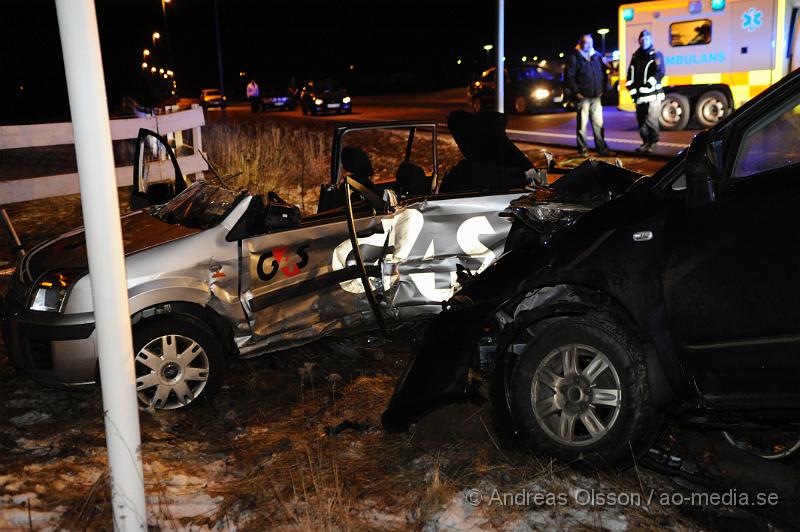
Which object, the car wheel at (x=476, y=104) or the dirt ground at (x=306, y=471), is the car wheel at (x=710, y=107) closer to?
the car wheel at (x=476, y=104)

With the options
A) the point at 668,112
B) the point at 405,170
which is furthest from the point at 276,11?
the point at 405,170

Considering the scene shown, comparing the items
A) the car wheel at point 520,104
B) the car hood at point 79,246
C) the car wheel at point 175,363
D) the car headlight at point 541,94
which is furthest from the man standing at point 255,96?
the car wheel at point 175,363

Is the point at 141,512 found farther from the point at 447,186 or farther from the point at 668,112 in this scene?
the point at 668,112

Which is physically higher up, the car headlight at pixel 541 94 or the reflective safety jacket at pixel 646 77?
the reflective safety jacket at pixel 646 77

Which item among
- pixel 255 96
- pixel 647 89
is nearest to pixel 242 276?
pixel 647 89

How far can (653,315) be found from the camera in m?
3.92

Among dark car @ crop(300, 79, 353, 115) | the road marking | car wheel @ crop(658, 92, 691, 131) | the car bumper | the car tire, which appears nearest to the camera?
the car tire

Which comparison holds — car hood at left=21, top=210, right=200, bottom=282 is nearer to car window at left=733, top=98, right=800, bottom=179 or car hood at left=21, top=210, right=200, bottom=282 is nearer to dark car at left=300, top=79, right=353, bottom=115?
car window at left=733, top=98, right=800, bottom=179

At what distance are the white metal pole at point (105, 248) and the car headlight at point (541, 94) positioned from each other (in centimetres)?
2287

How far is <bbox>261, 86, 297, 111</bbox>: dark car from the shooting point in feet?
133

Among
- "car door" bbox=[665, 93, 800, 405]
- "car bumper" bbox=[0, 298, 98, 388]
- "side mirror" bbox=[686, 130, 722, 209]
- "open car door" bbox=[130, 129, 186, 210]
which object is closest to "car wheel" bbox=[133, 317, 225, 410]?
"car bumper" bbox=[0, 298, 98, 388]

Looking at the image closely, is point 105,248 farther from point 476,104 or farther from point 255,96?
point 255,96

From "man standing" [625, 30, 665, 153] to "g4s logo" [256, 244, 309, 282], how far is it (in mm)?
10169

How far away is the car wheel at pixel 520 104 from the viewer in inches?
999
